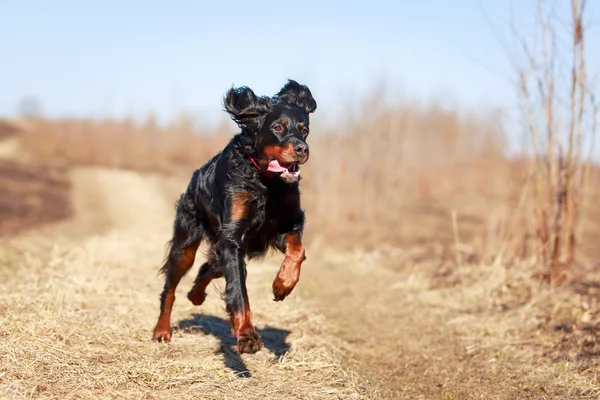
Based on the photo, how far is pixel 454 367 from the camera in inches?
202

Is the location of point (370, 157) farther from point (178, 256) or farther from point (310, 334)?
point (178, 256)

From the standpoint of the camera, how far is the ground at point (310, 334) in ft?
12.9

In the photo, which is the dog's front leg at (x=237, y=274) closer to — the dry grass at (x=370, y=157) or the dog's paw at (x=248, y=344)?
the dog's paw at (x=248, y=344)

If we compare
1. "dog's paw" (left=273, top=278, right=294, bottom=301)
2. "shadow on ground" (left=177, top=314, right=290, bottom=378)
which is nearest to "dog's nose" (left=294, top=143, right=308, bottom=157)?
"dog's paw" (left=273, top=278, right=294, bottom=301)

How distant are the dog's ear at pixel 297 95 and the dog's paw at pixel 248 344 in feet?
5.81

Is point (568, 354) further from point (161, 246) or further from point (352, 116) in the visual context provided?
point (352, 116)

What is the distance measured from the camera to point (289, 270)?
405cm

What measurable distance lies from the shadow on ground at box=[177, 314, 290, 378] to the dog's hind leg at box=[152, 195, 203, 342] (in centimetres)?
32

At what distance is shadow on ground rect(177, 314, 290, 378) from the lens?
14.6 ft

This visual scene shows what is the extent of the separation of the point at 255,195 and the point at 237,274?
0.52m

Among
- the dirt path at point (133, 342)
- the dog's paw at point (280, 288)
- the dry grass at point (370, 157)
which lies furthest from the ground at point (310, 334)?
the dry grass at point (370, 157)

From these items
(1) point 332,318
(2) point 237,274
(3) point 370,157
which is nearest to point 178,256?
(2) point 237,274

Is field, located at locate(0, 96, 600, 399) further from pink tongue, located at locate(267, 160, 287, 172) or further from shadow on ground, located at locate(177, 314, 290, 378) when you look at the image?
pink tongue, located at locate(267, 160, 287, 172)

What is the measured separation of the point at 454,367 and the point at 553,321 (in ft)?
4.86
